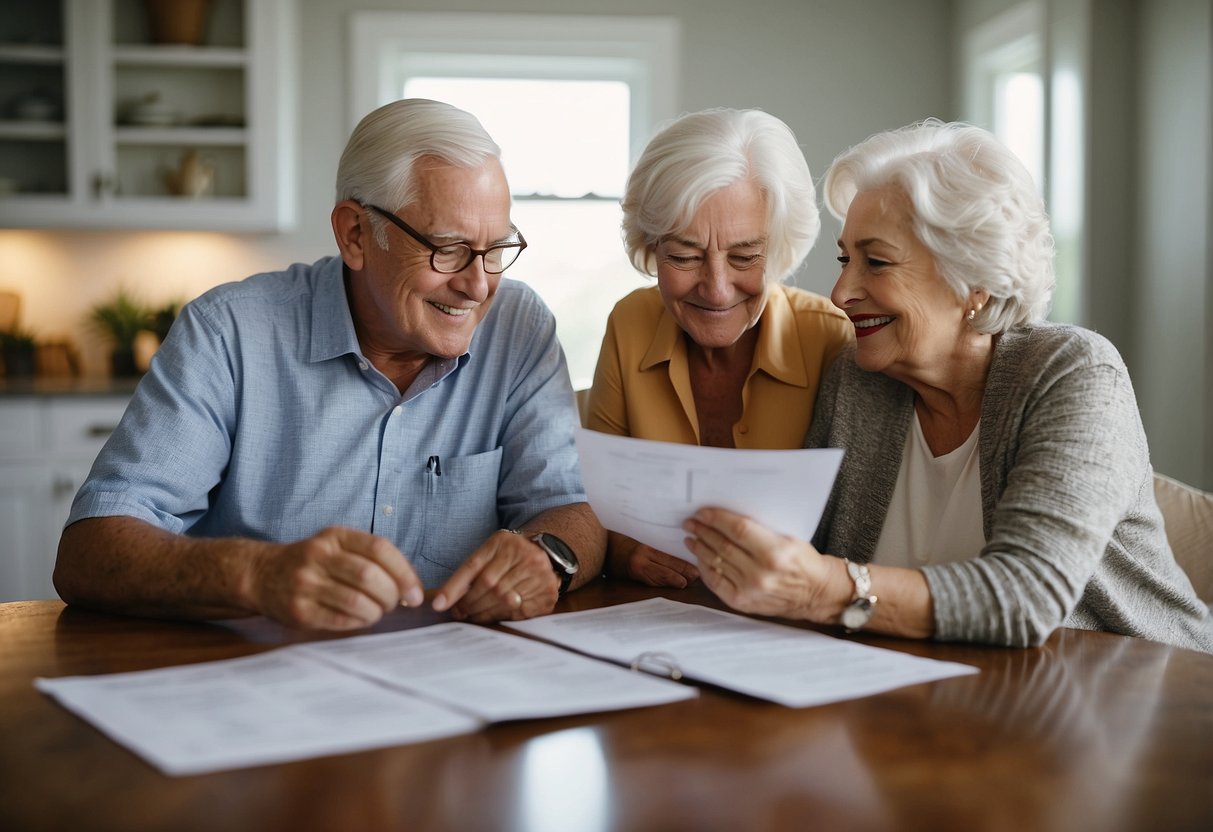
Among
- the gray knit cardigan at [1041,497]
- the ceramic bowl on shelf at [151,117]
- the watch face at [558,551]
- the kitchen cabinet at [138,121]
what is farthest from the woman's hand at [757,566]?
the ceramic bowl on shelf at [151,117]

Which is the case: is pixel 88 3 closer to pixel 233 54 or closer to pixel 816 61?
pixel 233 54

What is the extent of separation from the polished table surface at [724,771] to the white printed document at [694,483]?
0.24m

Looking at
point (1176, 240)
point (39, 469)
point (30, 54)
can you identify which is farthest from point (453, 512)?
point (30, 54)

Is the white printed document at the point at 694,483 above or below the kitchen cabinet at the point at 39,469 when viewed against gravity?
above

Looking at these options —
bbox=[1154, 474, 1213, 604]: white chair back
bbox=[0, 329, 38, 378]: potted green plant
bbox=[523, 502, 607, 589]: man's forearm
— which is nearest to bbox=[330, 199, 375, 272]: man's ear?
bbox=[523, 502, 607, 589]: man's forearm

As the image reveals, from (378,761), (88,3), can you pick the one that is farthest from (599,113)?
(378,761)

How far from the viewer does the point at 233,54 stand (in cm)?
432

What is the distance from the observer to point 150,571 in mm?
1375

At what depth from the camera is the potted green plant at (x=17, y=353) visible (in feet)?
14.3

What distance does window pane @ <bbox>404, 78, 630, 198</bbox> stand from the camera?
4.79 metres

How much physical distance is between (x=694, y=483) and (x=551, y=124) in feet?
12.6

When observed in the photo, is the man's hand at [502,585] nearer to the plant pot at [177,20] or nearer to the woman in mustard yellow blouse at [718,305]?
the woman in mustard yellow blouse at [718,305]

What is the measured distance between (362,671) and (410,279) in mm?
802

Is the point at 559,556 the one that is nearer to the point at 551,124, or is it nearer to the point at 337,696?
the point at 337,696
